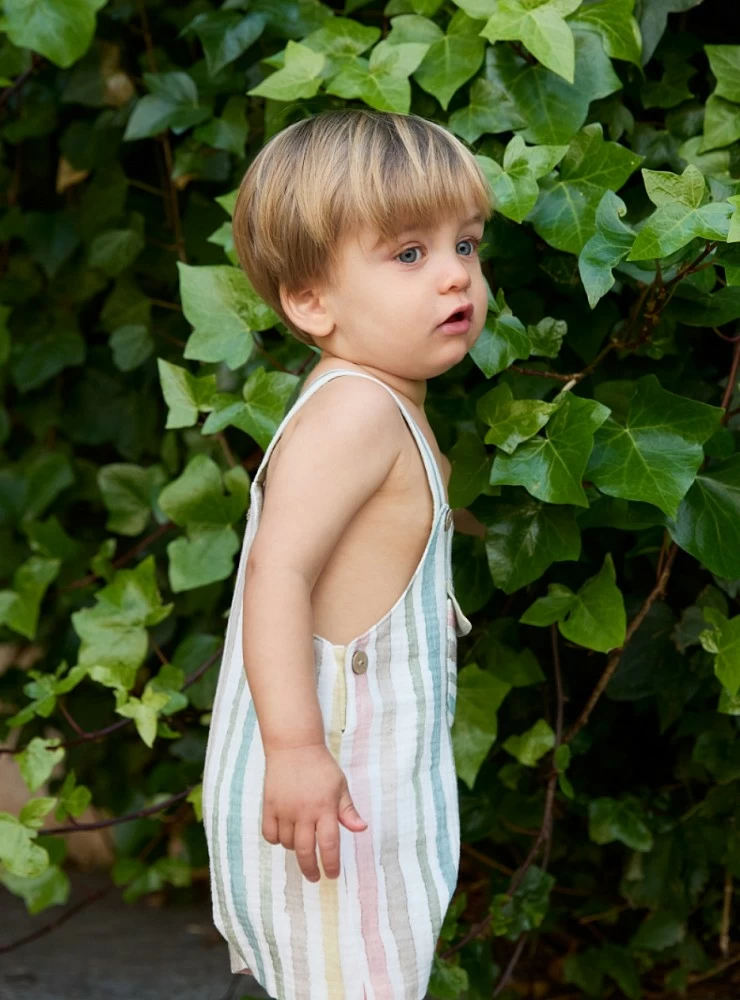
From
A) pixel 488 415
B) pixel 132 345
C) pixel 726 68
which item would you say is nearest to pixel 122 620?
pixel 132 345

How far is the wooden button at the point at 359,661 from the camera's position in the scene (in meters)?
1.06

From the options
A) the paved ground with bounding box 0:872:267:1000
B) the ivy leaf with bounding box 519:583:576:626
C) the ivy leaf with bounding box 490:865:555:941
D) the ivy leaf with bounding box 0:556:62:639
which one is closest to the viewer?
the ivy leaf with bounding box 519:583:576:626

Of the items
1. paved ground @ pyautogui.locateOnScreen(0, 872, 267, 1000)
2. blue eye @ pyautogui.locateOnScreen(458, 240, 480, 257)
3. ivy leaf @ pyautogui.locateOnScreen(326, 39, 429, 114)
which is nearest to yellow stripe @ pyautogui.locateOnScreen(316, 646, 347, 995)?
blue eye @ pyautogui.locateOnScreen(458, 240, 480, 257)

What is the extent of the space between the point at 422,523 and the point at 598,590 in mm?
293

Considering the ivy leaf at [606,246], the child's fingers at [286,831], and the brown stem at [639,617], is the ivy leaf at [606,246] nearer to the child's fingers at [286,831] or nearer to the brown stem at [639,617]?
the brown stem at [639,617]

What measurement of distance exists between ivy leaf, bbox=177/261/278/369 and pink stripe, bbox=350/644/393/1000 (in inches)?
18.5

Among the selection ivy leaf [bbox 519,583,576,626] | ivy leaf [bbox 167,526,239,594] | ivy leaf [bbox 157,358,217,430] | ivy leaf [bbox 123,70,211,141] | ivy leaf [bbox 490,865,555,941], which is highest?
ivy leaf [bbox 123,70,211,141]

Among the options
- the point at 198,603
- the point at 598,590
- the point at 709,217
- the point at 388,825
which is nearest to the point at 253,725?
the point at 388,825

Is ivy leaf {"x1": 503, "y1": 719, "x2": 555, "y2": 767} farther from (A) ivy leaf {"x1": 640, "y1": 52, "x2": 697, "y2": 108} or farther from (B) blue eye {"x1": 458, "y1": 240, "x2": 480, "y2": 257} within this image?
(A) ivy leaf {"x1": 640, "y1": 52, "x2": 697, "y2": 108}

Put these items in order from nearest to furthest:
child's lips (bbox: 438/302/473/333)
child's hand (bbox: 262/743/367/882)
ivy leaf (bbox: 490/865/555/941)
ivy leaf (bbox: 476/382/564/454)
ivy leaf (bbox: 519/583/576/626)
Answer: child's hand (bbox: 262/743/367/882)
child's lips (bbox: 438/302/473/333)
ivy leaf (bbox: 476/382/564/454)
ivy leaf (bbox: 519/583/576/626)
ivy leaf (bbox: 490/865/555/941)

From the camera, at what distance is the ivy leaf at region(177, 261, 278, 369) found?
1377mm

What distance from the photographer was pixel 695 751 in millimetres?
1541

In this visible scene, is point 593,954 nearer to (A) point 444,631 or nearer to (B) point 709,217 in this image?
(A) point 444,631

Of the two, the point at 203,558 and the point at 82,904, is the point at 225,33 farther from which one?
the point at 82,904
